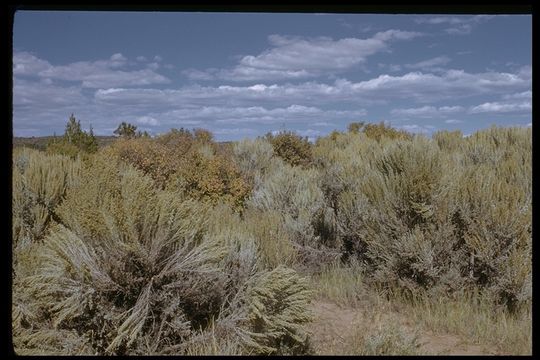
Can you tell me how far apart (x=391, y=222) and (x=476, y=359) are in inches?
109

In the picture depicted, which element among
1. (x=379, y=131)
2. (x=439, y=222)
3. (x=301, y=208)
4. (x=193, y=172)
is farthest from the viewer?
(x=379, y=131)

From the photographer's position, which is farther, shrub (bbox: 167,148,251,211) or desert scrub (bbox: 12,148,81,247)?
shrub (bbox: 167,148,251,211)

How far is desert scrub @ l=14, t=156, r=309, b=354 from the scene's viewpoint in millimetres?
2881

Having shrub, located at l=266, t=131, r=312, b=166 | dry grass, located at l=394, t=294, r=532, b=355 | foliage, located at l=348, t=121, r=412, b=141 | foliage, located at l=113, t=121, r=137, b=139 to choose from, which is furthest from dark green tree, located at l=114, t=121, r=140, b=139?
dry grass, located at l=394, t=294, r=532, b=355

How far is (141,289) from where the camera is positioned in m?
3.04

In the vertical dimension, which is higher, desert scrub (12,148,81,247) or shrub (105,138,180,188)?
shrub (105,138,180,188)

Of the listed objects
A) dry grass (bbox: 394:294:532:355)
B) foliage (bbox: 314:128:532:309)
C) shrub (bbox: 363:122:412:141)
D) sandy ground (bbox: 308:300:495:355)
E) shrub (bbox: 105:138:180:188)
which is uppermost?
shrub (bbox: 363:122:412:141)

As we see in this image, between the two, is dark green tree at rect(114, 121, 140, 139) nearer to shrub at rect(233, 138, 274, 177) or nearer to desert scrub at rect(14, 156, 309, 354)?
shrub at rect(233, 138, 274, 177)

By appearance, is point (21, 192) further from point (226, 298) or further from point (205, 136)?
point (205, 136)

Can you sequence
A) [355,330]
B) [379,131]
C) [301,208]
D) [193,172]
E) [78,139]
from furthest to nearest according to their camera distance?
1. [379,131]
2. [78,139]
3. [193,172]
4. [301,208]
5. [355,330]

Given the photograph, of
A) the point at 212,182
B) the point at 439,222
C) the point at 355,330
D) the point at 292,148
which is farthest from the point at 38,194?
the point at 292,148

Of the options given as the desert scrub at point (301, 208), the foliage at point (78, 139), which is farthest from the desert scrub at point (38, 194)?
the foliage at point (78, 139)

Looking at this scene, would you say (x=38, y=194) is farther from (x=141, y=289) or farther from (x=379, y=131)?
(x=379, y=131)

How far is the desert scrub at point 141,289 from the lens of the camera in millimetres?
2881
